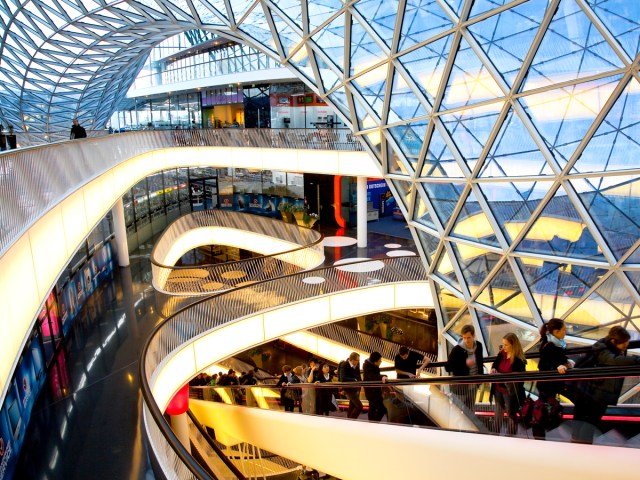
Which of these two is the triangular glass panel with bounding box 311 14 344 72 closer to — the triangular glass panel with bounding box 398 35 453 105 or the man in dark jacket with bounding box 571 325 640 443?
the triangular glass panel with bounding box 398 35 453 105

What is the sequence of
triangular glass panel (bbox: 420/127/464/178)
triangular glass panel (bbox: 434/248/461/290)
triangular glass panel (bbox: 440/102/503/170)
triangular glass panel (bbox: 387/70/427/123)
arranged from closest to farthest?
A: triangular glass panel (bbox: 440/102/503/170), triangular glass panel (bbox: 420/127/464/178), triangular glass panel (bbox: 387/70/427/123), triangular glass panel (bbox: 434/248/461/290)

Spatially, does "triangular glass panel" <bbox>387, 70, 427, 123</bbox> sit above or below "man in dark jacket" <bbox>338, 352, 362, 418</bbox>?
above

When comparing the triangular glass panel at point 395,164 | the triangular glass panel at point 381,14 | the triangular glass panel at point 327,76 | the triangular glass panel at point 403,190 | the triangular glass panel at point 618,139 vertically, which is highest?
the triangular glass panel at point 381,14

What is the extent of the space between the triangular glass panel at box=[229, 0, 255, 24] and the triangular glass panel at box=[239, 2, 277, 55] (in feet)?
1.00

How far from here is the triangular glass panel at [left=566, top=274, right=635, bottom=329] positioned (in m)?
13.0

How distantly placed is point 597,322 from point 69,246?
14241 millimetres

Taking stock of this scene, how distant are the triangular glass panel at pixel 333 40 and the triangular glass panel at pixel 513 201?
830 cm

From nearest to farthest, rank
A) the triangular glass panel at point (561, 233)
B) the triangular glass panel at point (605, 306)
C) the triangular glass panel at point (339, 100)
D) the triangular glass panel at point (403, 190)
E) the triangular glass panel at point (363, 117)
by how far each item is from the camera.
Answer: the triangular glass panel at point (605, 306) → the triangular glass panel at point (561, 233) → the triangular glass panel at point (363, 117) → the triangular glass panel at point (403, 190) → the triangular glass panel at point (339, 100)

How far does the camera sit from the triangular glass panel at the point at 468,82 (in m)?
14.1

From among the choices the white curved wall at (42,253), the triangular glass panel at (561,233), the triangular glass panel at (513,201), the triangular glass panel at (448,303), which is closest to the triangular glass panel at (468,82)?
the triangular glass panel at (513,201)

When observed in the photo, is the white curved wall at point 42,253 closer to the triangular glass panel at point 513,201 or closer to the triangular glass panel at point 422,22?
the triangular glass panel at point 422,22

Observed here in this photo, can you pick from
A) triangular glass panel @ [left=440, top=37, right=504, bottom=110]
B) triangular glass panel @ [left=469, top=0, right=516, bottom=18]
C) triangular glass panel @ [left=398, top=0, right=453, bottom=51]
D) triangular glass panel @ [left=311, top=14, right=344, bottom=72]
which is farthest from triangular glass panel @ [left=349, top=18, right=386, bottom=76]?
triangular glass panel @ [left=469, top=0, right=516, bottom=18]

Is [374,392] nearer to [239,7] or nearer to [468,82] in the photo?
[468,82]

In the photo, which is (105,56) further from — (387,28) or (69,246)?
(69,246)
